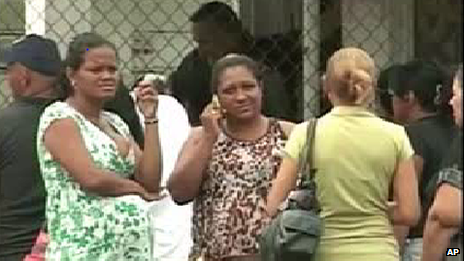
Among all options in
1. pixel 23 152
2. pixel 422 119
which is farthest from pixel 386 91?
pixel 23 152

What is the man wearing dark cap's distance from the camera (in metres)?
5.92

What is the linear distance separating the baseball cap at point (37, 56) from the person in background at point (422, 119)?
1.57 meters

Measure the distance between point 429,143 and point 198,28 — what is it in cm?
178

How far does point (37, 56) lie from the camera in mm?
6035

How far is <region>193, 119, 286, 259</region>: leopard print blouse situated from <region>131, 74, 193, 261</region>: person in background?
88 centimetres

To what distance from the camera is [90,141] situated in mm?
5367

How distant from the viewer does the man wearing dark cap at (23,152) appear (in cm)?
592

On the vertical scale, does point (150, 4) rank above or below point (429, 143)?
above

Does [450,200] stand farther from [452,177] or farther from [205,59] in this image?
[205,59]

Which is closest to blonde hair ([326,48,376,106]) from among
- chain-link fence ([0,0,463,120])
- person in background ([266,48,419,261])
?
person in background ([266,48,419,261])

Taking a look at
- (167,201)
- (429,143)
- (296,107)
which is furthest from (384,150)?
(296,107)

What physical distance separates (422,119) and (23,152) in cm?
178

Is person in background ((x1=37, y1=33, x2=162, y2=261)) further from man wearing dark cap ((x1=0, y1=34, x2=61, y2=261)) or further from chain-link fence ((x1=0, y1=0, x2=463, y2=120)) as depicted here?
chain-link fence ((x1=0, y1=0, x2=463, y2=120))

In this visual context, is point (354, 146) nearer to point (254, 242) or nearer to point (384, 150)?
point (384, 150)
